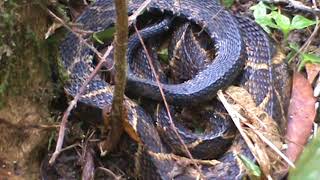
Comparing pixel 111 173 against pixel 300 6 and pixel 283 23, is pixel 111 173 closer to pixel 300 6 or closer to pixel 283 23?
pixel 283 23

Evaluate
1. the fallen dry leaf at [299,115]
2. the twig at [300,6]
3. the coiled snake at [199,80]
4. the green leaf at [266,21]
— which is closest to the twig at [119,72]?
the coiled snake at [199,80]

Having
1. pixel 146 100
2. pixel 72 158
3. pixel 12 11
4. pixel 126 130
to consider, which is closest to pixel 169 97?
pixel 146 100

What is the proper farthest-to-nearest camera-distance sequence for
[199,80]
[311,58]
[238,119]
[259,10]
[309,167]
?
[259,10] < [311,58] < [199,80] < [238,119] < [309,167]

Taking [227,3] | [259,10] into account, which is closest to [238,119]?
[259,10]

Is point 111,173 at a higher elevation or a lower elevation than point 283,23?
lower

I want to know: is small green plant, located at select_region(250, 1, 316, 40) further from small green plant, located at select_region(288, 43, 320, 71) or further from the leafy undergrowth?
small green plant, located at select_region(288, 43, 320, 71)

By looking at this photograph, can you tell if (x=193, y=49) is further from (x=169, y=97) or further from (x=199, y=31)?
(x=169, y=97)

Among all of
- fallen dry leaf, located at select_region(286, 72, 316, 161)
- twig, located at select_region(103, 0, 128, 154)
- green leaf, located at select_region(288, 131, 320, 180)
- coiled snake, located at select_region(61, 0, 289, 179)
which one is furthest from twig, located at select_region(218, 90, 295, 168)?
green leaf, located at select_region(288, 131, 320, 180)

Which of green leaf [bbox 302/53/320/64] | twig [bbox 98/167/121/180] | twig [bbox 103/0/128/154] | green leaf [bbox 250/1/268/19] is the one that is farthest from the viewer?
green leaf [bbox 250/1/268/19]
